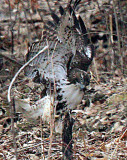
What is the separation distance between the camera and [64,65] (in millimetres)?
2512

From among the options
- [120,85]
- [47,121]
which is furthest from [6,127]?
[120,85]

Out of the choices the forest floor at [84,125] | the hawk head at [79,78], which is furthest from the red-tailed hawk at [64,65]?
the forest floor at [84,125]

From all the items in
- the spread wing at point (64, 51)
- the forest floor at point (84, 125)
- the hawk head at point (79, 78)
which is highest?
the spread wing at point (64, 51)

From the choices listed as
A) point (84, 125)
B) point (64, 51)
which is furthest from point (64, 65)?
point (84, 125)

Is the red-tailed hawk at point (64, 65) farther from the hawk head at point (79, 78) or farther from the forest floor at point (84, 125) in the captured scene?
the forest floor at point (84, 125)

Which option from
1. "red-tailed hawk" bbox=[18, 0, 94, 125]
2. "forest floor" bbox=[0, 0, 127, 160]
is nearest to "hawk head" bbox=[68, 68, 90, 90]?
"red-tailed hawk" bbox=[18, 0, 94, 125]

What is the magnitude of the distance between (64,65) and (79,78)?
202 mm

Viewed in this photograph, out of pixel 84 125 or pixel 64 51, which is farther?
pixel 84 125

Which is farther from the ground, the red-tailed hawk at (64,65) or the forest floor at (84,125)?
the red-tailed hawk at (64,65)

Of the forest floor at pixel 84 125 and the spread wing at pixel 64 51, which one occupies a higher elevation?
the spread wing at pixel 64 51

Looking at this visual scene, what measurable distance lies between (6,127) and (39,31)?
244 cm

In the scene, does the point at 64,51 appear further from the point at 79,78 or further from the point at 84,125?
the point at 84,125

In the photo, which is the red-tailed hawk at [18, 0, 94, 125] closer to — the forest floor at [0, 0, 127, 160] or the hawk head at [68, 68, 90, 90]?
the hawk head at [68, 68, 90, 90]

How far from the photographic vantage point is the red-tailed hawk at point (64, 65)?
2.41m
